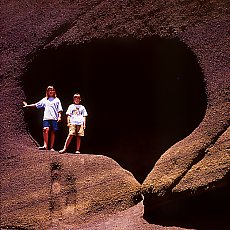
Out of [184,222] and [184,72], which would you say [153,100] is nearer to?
[184,72]

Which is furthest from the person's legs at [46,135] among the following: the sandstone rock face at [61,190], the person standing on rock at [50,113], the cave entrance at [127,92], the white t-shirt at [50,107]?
the cave entrance at [127,92]

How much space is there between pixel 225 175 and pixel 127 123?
12.5 ft

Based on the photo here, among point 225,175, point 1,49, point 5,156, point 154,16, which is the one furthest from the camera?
point 1,49

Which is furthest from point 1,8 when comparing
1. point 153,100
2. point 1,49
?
point 153,100

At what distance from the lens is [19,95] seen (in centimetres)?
859

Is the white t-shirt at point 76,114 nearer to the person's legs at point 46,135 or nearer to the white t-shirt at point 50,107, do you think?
the white t-shirt at point 50,107

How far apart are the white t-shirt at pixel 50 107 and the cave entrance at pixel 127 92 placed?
1.76 feet

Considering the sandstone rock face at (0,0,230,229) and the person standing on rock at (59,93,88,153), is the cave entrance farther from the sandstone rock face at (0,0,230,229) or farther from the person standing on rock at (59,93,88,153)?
the person standing on rock at (59,93,88,153)

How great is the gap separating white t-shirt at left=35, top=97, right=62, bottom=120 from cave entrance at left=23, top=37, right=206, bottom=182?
0.54 m

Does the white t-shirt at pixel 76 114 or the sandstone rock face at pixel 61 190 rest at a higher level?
the white t-shirt at pixel 76 114

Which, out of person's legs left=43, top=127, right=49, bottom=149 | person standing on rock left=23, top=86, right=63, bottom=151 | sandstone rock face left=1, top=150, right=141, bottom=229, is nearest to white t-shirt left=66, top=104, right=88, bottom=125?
person standing on rock left=23, top=86, right=63, bottom=151

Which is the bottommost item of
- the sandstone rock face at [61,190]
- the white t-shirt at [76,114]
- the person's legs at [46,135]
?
the sandstone rock face at [61,190]

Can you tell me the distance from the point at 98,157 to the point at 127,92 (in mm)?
2090

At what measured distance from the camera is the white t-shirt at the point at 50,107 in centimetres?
809
